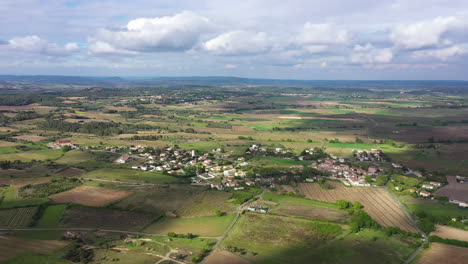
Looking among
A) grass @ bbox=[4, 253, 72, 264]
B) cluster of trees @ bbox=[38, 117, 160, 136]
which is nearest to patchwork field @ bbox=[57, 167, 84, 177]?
grass @ bbox=[4, 253, 72, 264]

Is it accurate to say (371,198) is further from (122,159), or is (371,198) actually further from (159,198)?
(122,159)

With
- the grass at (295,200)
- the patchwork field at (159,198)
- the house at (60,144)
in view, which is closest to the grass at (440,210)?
the grass at (295,200)

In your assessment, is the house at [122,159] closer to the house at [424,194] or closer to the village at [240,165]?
the village at [240,165]

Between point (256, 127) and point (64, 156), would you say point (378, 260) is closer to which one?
point (64, 156)

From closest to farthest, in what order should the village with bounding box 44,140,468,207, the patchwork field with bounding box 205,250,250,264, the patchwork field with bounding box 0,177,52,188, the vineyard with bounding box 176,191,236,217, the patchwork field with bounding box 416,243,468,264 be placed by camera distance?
the patchwork field with bounding box 205,250,250,264
the patchwork field with bounding box 416,243,468,264
the vineyard with bounding box 176,191,236,217
the patchwork field with bounding box 0,177,52,188
the village with bounding box 44,140,468,207

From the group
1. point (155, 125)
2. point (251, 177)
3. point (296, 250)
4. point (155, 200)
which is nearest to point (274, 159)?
point (251, 177)

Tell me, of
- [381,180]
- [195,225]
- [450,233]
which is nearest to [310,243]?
[195,225]

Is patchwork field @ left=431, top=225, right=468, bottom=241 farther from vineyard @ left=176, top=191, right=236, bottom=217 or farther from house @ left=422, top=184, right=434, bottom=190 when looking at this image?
vineyard @ left=176, top=191, right=236, bottom=217
